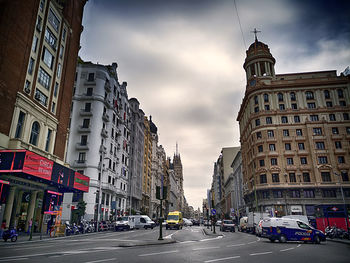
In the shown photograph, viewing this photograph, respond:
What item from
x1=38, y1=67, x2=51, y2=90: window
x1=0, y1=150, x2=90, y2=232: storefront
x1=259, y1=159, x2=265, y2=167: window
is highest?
x1=38, y1=67, x2=51, y2=90: window

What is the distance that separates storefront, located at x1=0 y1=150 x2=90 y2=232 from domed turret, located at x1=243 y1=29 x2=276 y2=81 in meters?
48.5

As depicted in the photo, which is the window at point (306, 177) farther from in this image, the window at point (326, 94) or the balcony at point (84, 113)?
the balcony at point (84, 113)

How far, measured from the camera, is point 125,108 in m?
63.5

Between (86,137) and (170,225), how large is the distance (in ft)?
73.6

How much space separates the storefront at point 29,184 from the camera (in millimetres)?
22141

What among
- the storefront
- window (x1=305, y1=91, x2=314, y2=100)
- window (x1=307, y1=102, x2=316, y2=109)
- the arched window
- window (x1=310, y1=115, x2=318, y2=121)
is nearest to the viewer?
the storefront

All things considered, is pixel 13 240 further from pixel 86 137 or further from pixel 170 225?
pixel 86 137

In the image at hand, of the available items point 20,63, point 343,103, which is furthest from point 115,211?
point 343,103

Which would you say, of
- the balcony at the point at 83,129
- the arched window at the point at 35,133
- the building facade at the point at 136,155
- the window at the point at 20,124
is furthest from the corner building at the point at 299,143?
the window at the point at 20,124

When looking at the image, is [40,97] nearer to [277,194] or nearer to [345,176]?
[277,194]

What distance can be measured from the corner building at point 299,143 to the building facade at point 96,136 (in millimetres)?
28582

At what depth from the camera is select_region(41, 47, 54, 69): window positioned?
101ft

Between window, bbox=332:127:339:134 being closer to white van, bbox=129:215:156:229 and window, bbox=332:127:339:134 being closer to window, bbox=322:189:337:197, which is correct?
window, bbox=322:189:337:197

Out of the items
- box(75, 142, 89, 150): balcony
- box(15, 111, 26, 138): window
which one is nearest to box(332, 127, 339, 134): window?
box(75, 142, 89, 150): balcony
